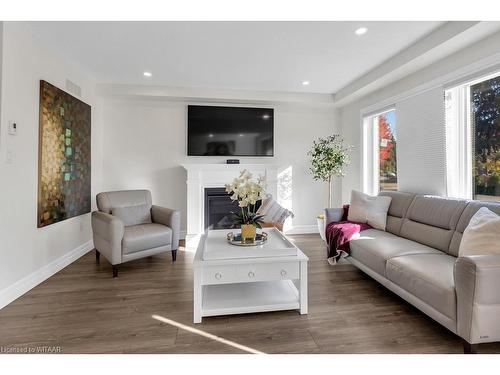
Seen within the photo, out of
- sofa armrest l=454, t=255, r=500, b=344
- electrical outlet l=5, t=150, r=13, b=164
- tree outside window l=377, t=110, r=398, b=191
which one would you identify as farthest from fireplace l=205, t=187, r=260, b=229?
sofa armrest l=454, t=255, r=500, b=344

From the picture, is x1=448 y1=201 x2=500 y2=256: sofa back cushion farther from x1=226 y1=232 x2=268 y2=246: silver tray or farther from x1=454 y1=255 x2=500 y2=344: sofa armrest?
x1=226 y1=232 x2=268 y2=246: silver tray

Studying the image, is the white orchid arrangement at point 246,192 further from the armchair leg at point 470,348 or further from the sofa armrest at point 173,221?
the armchair leg at point 470,348

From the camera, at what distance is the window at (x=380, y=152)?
3875 millimetres

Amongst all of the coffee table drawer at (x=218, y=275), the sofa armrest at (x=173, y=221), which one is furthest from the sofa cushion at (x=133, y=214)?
the coffee table drawer at (x=218, y=275)

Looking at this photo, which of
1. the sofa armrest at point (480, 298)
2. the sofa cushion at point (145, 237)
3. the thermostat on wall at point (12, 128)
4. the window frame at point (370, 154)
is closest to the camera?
the sofa armrest at point (480, 298)

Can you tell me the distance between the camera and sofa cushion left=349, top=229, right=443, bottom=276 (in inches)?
89.4

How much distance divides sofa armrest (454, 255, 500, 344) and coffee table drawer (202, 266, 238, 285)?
1.46m

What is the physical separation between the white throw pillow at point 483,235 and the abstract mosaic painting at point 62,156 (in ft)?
12.7

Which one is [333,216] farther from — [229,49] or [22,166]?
[22,166]

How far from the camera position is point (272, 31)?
8.27 feet

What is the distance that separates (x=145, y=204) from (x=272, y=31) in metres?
2.75

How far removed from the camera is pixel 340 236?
2939 mm
